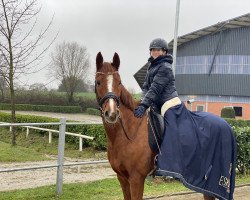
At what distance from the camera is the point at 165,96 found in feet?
16.6

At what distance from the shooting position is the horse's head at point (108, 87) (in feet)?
14.2

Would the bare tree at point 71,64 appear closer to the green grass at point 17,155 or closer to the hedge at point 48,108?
the hedge at point 48,108

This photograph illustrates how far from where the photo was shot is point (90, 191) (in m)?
8.12

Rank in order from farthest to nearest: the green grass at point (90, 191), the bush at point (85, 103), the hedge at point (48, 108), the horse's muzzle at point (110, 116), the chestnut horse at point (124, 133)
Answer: the bush at point (85, 103) < the hedge at point (48, 108) < the green grass at point (90, 191) < the chestnut horse at point (124, 133) < the horse's muzzle at point (110, 116)

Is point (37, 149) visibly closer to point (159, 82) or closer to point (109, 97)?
point (159, 82)

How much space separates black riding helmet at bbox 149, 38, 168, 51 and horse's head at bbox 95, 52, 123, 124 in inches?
26.8

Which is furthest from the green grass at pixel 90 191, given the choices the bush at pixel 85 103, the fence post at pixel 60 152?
the bush at pixel 85 103

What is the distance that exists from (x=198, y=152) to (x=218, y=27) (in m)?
45.5

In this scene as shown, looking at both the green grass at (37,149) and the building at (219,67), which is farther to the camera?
the building at (219,67)

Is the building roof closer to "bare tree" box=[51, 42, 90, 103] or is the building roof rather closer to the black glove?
"bare tree" box=[51, 42, 90, 103]

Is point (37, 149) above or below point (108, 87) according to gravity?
below

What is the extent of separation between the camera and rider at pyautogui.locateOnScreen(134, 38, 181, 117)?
4.87 m

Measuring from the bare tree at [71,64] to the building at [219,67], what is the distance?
820 inches

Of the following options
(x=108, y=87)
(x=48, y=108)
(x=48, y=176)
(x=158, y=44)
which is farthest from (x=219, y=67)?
(x=108, y=87)
